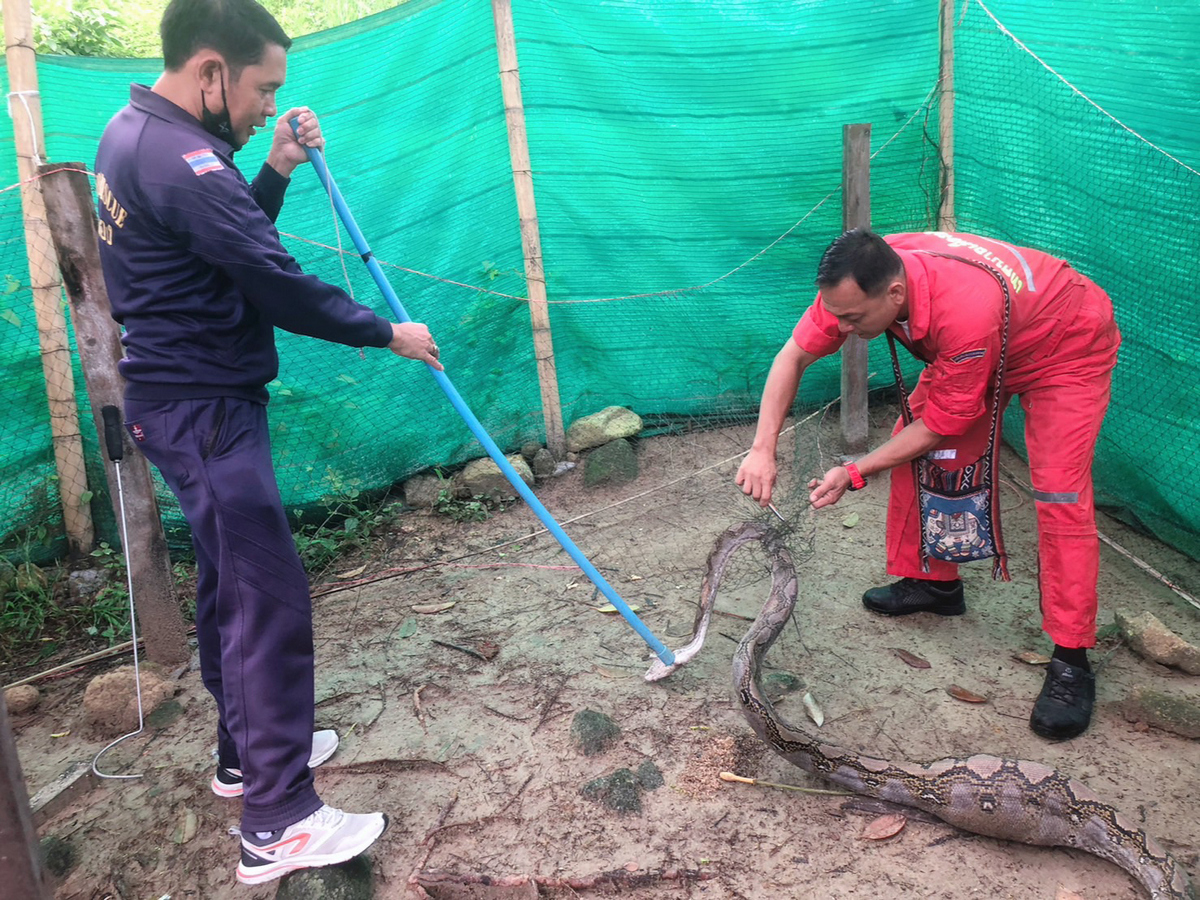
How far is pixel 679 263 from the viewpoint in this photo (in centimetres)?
525

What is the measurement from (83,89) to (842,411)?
4.37 metres

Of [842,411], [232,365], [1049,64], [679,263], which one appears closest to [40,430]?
[232,365]

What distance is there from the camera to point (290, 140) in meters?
2.87

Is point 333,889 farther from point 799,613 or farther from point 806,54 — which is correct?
point 806,54

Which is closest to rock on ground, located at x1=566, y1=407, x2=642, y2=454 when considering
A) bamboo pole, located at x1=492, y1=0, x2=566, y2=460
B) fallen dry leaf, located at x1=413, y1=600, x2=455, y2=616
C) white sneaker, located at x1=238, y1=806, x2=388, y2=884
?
bamboo pole, located at x1=492, y1=0, x2=566, y2=460

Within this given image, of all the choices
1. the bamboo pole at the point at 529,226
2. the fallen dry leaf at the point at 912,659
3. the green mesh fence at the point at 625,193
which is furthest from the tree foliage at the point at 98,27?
the fallen dry leaf at the point at 912,659

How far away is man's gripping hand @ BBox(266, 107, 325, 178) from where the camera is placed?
2842mm

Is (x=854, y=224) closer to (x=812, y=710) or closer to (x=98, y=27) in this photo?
(x=812, y=710)

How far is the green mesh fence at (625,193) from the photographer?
413 centimetres

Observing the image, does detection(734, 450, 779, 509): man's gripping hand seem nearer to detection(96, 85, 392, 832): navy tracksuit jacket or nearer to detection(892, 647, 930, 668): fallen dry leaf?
detection(892, 647, 930, 668): fallen dry leaf

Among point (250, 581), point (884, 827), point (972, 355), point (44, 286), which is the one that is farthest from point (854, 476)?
point (44, 286)

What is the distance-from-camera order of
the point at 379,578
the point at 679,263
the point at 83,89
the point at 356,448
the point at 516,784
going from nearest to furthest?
the point at 516,784 < the point at 83,89 < the point at 379,578 < the point at 356,448 < the point at 679,263

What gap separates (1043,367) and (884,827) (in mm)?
1670

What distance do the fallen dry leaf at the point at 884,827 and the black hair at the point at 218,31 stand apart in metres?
2.86
